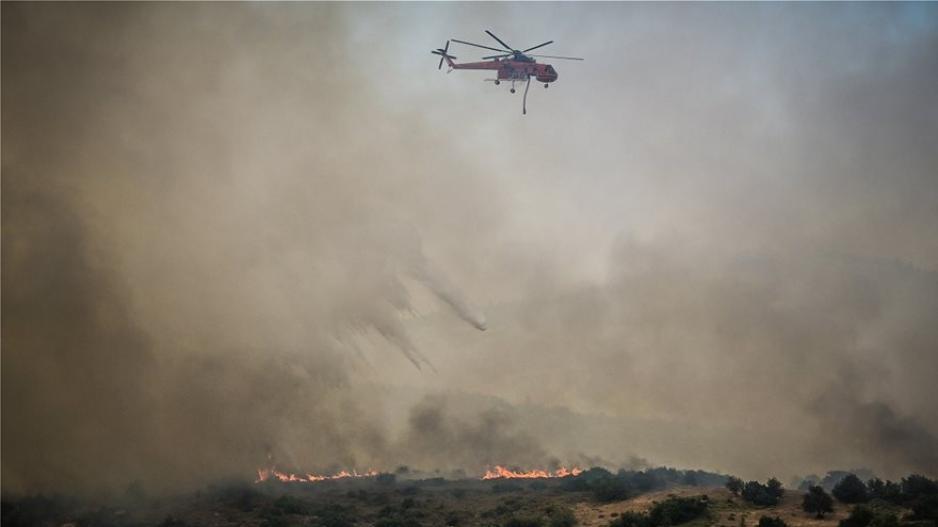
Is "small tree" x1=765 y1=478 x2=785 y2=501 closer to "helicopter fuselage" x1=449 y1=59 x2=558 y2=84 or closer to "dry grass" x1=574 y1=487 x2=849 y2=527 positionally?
"dry grass" x1=574 y1=487 x2=849 y2=527

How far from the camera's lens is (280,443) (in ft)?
299

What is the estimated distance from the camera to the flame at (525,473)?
94.7 metres

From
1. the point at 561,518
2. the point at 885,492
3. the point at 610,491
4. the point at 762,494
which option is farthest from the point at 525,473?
the point at 885,492

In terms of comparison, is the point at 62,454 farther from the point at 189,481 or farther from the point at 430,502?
the point at 430,502

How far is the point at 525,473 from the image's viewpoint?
316ft

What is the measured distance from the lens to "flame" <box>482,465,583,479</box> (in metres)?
94.7

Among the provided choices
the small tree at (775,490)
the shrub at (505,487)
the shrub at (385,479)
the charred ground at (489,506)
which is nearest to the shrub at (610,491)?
the charred ground at (489,506)

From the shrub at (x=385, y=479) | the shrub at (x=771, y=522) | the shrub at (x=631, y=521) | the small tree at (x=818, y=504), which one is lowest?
the shrub at (x=771, y=522)

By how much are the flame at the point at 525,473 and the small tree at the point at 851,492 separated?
1511 inches

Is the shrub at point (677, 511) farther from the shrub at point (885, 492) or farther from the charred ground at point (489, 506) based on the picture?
the shrub at point (885, 492)

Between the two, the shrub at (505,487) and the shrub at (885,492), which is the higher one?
the shrub at (505,487)

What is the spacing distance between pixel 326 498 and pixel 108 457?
99.7ft

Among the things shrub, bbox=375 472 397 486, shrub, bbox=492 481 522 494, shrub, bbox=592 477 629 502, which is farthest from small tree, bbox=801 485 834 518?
shrub, bbox=375 472 397 486

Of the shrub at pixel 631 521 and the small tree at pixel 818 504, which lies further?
the shrub at pixel 631 521
